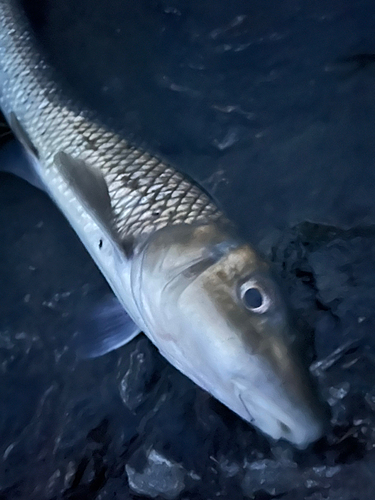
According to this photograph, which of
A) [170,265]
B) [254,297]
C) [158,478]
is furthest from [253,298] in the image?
[158,478]

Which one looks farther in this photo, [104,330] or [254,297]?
[104,330]

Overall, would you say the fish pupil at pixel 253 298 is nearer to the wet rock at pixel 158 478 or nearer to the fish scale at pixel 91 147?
the fish scale at pixel 91 147

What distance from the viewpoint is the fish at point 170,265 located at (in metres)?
0.97

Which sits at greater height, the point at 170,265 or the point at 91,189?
the point at 91,189

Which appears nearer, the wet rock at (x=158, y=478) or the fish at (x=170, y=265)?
the fish at (x=170, y=265)

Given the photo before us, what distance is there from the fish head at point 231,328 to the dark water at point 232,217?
149 millimetres

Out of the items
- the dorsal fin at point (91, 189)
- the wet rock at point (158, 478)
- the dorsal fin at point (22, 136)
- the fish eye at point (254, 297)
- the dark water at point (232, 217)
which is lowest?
the wet rock at point (158, 478)

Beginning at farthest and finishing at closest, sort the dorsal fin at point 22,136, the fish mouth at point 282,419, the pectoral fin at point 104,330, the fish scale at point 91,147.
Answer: the dorsal fin at point 22,136
the pectoral fin at point 104,330
the fish scale at point 91,147
the fish mouth at point 282,419

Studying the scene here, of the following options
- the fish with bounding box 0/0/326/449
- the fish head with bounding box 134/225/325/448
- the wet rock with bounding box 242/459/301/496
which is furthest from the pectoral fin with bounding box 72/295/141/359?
the wet rock with bounding box 242/459/301/496

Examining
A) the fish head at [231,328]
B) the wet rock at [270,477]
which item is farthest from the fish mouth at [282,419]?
the wet rock at [270,477]

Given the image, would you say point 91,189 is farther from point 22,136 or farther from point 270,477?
point 270,477

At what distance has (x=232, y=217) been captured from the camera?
5.62 ft

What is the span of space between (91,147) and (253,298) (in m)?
0.72

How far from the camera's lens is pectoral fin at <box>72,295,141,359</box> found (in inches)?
57.1
